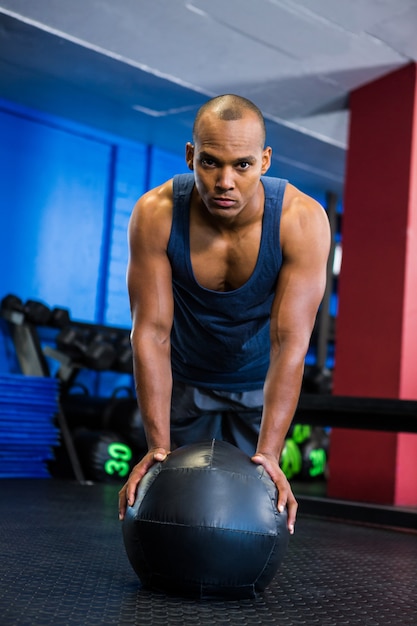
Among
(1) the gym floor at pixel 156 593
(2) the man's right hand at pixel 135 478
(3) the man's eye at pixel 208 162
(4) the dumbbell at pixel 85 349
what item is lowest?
(1) the gym floor at pixel 156 593

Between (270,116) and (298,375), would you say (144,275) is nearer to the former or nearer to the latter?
(298,375)

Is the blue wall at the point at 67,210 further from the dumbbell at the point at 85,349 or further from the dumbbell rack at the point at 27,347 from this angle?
the dumbbell at the point at 85,349

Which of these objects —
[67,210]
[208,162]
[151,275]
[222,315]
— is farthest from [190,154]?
[67,210]

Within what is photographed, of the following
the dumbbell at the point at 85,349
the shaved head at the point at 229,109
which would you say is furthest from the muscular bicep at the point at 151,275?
the dumbbell at the point at 85,349

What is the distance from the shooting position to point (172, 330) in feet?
7.40

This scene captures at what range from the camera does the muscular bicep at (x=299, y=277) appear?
2.02 meters

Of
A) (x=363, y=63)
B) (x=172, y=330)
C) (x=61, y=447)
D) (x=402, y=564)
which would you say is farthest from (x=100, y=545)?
(x=363, y=63)

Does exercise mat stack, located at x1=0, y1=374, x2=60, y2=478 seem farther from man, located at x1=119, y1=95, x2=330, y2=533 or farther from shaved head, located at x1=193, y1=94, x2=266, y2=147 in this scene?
shaved head, located at x1=193, y1=94, x2=266, y2=147

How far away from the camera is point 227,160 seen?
181cm

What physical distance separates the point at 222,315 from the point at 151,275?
23 centimetres

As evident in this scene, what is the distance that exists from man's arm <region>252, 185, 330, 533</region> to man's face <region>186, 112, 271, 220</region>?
214 mm

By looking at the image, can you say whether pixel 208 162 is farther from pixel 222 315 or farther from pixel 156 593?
pixel 156 593

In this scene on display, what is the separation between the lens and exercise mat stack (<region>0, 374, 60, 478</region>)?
4.87 m

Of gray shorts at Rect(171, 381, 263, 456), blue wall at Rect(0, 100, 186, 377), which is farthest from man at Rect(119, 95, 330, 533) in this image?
blue wall at Rect(0, 100, 186, 377)
